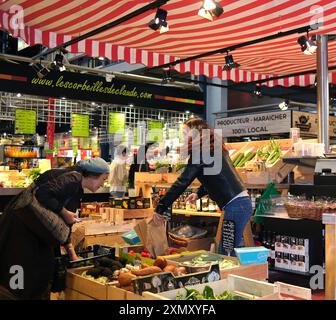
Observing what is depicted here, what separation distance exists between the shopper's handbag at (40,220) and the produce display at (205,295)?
32.9 inches

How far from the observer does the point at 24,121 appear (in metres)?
9.76

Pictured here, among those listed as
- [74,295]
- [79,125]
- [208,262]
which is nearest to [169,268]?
[208,262]

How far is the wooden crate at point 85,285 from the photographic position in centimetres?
264

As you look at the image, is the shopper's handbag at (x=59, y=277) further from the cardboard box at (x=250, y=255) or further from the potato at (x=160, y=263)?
the cardboard box at (x=250, y=255)

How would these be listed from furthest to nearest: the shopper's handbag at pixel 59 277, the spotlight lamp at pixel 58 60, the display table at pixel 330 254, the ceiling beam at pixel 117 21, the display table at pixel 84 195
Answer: the display table at pixel 84 195, the spotlight lamp at pixel 58 60, the ceiling beam at pixel 117 21, the display table at pixel 330 254, the shopper's handbag at pixel 59 277

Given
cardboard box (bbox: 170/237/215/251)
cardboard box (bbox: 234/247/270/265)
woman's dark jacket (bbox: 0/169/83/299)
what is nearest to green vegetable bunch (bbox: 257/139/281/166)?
cardboard box (bbox: 170/237/215/251)

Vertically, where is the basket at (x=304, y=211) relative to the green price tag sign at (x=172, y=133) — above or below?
below

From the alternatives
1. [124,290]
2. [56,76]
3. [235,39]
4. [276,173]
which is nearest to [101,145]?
[56,76]

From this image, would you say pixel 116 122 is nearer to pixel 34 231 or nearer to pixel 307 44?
pixel 307 44

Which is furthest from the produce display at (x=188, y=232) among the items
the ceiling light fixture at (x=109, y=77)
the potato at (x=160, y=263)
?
the ceiling light fixture at (x=109, y=77)

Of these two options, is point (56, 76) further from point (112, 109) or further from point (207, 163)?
point (207, 163)
